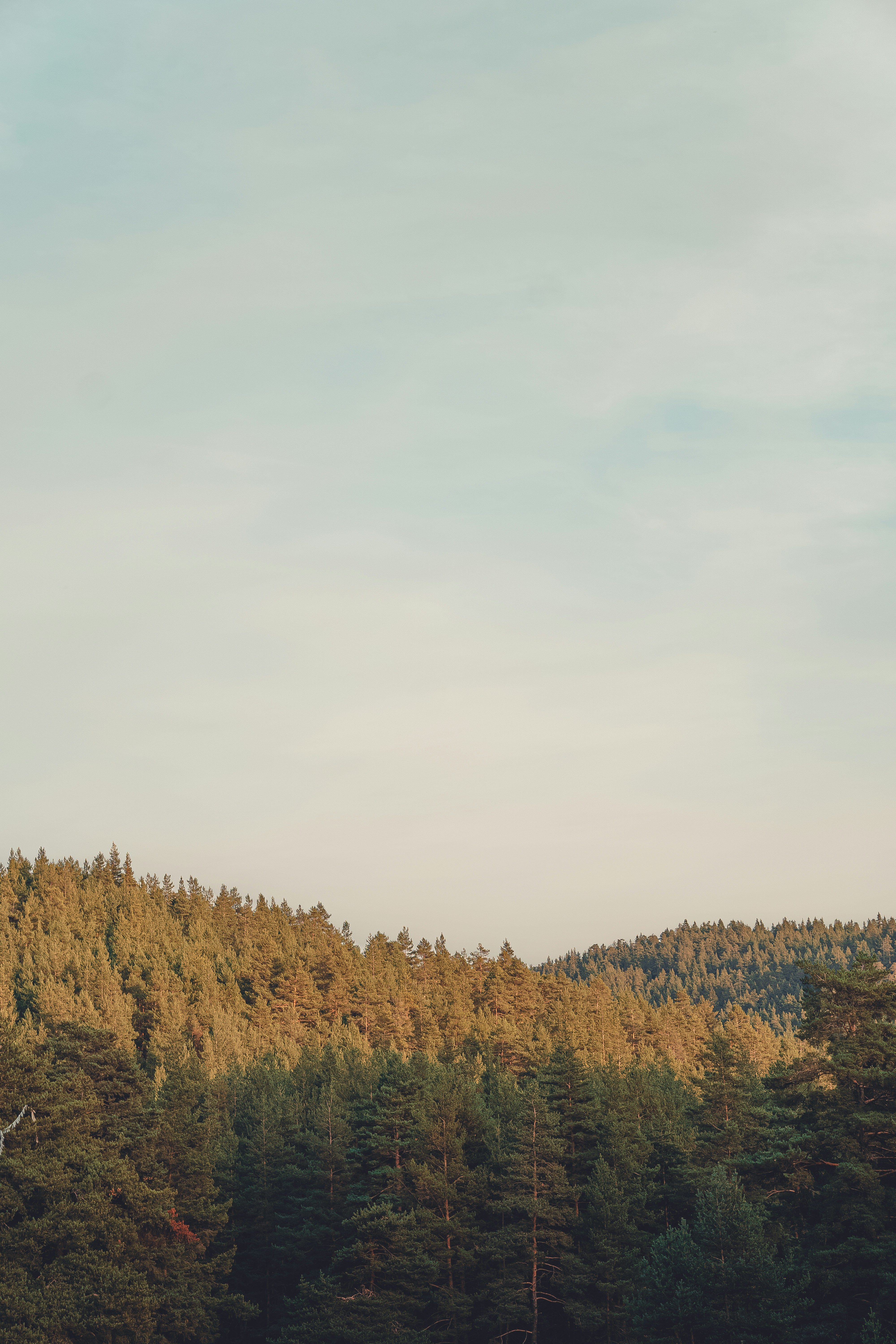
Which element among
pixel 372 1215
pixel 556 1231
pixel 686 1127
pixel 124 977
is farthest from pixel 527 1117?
pixel 124 977

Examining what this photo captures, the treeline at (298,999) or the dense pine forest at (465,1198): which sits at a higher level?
the treeline at (298,999)

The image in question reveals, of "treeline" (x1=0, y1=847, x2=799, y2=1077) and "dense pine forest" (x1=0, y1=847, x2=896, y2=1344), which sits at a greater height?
"treeline" (x1=0, y1=847, x2=799, y2=1077)

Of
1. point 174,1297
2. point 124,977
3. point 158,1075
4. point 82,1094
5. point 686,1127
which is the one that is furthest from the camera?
point 124,977

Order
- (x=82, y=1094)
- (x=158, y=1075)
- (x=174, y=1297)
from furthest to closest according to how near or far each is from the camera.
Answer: (x=158, y=1075), (x=82, y=1094), (x=174, y=1297)

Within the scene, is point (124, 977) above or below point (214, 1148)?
above

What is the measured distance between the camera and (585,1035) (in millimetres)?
115000

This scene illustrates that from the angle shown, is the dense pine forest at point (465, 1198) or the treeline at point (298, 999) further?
the treeline at point (298, 999)

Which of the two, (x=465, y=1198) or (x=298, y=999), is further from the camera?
(x=298, y=999)

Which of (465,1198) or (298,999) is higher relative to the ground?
(298,999)

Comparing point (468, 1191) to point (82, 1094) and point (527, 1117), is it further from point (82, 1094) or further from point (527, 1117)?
point (82, 1094)

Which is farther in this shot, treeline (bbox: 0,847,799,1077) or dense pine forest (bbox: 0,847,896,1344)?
treeline (bbox: 0,847,799,1077)

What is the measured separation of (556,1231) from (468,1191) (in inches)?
258

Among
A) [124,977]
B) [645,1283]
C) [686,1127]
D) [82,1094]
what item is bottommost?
[645,1283]

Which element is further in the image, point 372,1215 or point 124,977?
point 124,977
